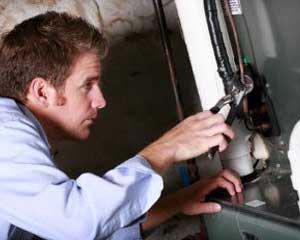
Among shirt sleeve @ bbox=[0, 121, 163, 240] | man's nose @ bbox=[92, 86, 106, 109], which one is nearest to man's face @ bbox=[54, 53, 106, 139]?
man's nose @ bbox=[92, 86, 106, 109]

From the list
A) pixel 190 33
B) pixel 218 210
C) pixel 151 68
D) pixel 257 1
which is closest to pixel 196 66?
pixel 190 33

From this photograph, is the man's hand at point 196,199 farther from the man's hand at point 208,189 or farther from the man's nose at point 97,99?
the man's nose at point 97,99

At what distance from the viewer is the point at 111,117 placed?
148cm

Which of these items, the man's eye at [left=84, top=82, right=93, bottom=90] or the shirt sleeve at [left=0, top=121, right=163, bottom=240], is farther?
the man's eye at [left=84, top=82, right=93, bottom=90]

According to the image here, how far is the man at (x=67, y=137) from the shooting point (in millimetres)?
728

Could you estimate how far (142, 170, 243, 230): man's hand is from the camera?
101 centimetres

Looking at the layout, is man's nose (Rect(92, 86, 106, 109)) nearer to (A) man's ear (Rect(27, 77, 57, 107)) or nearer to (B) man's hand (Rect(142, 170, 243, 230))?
(A) man's ear (Rect(27, 77, 57, 107))

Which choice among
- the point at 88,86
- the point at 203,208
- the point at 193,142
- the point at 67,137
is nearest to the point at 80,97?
the point at 88,86

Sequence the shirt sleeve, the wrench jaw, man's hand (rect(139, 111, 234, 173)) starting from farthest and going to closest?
the wrench jaw
man's hand (rect(139, 111, 234, 173))
the shirt sleeve

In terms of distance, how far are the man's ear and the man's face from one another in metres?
0.03

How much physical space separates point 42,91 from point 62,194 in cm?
33

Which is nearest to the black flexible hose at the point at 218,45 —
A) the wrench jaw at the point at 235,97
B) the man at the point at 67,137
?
the wrench jaw at the point at 235,97

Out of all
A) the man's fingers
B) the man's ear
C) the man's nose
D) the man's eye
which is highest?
the man's ear

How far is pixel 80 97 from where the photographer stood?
0.98 metres
